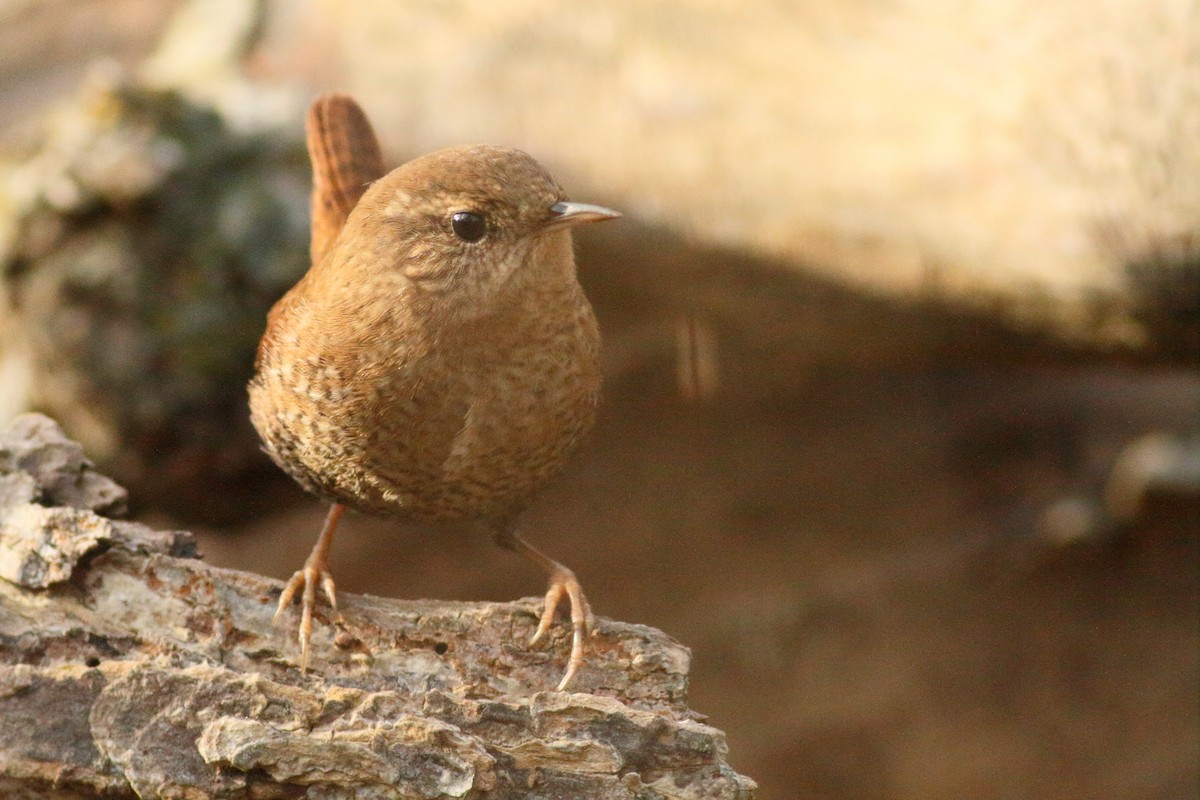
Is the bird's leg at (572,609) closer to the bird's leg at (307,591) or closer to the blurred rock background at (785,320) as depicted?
the bird's leg at (307,591)

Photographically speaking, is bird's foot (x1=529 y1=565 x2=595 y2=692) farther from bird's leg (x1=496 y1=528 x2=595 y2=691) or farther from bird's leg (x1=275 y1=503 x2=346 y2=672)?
bird's leg (x1=275 y1=503 x2=346 y2=672)

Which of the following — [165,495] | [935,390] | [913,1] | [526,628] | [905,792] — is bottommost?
[905,792]

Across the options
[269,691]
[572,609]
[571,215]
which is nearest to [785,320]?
[572,609]

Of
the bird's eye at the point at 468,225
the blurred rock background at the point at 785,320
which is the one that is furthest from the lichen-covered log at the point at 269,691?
the blurred rock background at the point at 785,320

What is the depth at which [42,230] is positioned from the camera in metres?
4.25

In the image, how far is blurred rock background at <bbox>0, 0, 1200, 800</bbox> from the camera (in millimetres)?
3756

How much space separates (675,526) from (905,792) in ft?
4.73

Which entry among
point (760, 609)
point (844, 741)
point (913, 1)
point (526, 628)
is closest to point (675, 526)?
point (760, 609)

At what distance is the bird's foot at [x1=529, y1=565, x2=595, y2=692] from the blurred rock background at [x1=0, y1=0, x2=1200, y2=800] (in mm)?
1849

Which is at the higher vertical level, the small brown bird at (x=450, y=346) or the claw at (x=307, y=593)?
the small brown bird at (x=450, y=346)

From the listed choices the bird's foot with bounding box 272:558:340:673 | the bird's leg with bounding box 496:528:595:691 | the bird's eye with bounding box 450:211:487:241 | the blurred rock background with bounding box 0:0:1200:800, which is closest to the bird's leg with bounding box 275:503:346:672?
the bird's foot with bounding box 272:558:340:673

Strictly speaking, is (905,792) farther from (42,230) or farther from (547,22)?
(42,230)

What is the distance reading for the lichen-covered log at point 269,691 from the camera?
1986 millimetres

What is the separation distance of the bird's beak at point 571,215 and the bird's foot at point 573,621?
2.33ft
